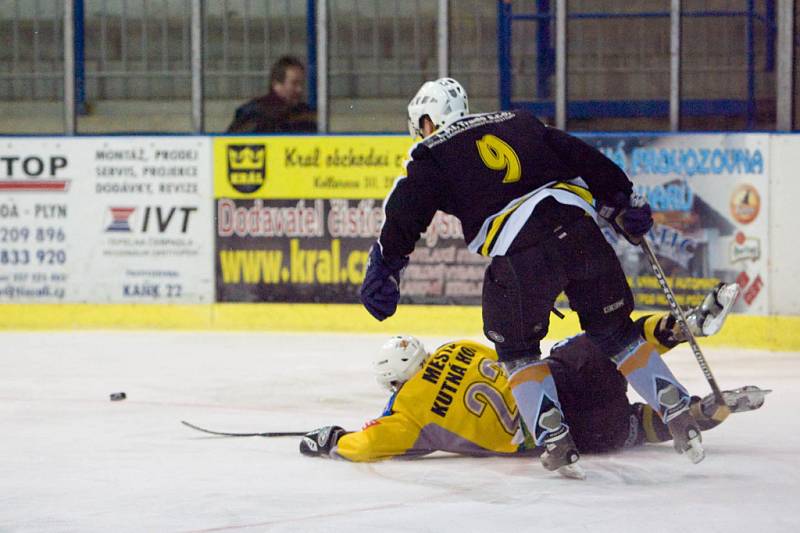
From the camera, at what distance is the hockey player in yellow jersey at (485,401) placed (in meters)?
4.91

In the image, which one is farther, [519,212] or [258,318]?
[258,318]

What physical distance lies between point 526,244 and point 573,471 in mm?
718

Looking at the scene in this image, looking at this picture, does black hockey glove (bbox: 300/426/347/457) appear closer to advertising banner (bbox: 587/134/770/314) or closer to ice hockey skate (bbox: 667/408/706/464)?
ice hockey skate (bbox: 667/408/706/464)

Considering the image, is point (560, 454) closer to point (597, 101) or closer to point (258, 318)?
point (258, 318)

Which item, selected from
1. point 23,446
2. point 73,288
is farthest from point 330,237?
point 23,446

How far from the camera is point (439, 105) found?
4855 millimetres

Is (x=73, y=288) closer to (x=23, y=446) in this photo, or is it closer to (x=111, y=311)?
(x=111, y=311)

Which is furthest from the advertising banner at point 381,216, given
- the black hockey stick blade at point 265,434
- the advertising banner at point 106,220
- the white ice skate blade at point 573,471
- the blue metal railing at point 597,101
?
the white ice skate blade at point 573,471

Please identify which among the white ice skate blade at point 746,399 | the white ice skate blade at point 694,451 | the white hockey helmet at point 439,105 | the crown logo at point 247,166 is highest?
the white hockey helmet at point 439,105

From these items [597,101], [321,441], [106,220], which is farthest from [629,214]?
[106,220]

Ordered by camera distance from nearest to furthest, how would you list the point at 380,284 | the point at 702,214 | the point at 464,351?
the point at 380,284 < the point at 464,351 < the point at 702,214

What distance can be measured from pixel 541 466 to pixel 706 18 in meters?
6.17

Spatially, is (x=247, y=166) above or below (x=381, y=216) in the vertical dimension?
above

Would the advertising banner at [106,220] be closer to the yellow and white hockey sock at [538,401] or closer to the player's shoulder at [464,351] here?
the player's shoulder at [464,351]
